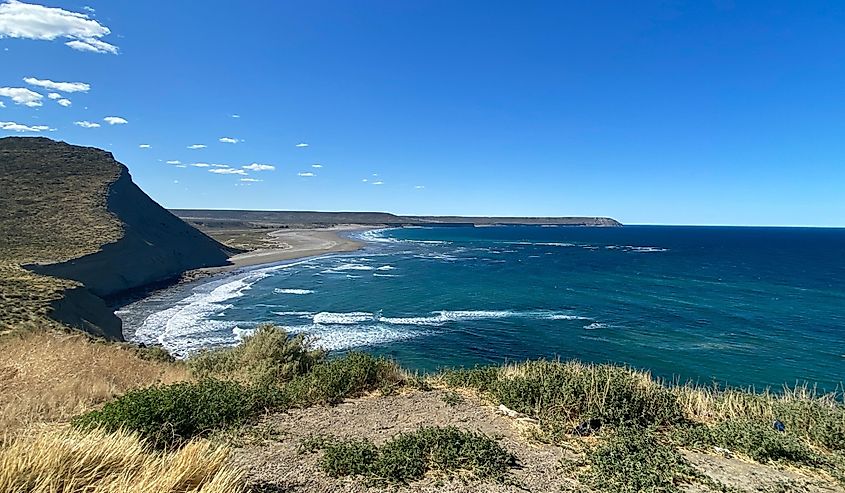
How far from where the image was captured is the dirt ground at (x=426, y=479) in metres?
5.50

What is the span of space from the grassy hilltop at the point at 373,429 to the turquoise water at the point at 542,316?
10051mm

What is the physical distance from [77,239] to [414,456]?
47.6 meters

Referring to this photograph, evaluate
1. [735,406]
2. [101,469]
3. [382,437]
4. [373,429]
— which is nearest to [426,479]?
[382,437]

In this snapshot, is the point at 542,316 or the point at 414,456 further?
the point at 542,316

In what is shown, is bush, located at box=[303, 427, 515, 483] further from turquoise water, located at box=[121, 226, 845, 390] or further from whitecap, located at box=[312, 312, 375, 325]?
whitecap, located at box=[312, 312, 375, 325]

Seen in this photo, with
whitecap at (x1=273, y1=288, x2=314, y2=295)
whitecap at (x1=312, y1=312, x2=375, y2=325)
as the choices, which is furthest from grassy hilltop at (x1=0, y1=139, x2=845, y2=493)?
whitecap at (x1=273, y1=288, x2=314, y2=295)

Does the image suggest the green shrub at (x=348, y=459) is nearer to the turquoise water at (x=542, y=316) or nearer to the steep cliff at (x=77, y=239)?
the turquoise water at (x=542, y=316)

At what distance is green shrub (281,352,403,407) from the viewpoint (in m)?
8.70

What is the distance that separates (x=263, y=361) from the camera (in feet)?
36.3

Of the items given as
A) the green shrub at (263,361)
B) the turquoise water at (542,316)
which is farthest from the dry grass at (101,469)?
the turquoise water at (542,316)

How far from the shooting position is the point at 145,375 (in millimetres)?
9586

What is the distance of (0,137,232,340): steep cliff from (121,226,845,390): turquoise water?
5.02 m

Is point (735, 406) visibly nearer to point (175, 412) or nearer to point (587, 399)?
point (587, 399)

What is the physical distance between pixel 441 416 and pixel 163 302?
37689mm
